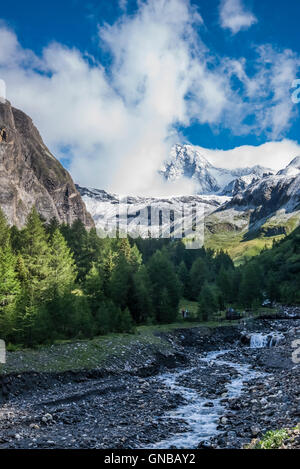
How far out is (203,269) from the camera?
Result: 105938 millimetres

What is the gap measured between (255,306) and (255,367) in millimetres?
54802

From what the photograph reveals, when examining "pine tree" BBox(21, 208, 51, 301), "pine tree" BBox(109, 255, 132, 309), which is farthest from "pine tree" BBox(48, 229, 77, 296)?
"pine tree" BBox(109, 255, 132, 309)

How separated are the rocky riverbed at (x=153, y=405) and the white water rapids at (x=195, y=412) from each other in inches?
2.1

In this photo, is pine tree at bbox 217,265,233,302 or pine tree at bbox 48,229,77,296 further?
pine tree at bbox 217,265,233,302

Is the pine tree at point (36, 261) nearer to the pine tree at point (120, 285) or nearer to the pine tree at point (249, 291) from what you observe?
the pine tree at point (120, 285)

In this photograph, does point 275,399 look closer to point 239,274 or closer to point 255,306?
point 255,306

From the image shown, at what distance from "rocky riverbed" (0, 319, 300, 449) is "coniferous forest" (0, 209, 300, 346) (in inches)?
329

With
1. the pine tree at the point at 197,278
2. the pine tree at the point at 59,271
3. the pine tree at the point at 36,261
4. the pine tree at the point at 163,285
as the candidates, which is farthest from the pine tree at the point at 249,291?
the pine tree at the point at 36,261

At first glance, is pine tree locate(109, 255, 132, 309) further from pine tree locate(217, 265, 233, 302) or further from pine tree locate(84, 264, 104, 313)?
pine tree locate(217, 265, 233, 302)

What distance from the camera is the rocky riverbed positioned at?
17.1m

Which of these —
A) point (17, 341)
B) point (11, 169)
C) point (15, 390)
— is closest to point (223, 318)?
point (17, 341)

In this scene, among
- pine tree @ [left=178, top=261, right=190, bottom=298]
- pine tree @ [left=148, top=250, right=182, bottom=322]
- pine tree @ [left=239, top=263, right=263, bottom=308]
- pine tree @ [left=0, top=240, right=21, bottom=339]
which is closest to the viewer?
pine tree @ [left=0, top=240, right=21, bottom=339]

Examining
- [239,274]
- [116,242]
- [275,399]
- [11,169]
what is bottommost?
[275,399]
